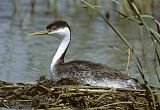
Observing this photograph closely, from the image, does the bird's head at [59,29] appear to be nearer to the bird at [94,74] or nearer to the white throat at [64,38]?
the white throat at [64,38]

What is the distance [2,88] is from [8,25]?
7.51 meters

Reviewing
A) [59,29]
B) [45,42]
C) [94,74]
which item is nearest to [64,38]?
[59,29]

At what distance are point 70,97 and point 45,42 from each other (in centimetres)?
643

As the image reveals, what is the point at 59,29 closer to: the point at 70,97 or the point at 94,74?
the point at 94,74

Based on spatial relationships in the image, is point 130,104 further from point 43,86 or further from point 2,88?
point 2,88

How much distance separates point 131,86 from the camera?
8.36 metres

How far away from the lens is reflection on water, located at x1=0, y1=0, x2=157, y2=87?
10.9m

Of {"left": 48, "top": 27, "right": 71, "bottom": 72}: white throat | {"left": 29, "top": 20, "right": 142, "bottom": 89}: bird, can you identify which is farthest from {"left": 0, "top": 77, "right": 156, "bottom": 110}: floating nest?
{"left": 48, "top": 27, "right": 71, "bottom": 72}: white throat

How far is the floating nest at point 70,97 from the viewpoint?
23.5 ft

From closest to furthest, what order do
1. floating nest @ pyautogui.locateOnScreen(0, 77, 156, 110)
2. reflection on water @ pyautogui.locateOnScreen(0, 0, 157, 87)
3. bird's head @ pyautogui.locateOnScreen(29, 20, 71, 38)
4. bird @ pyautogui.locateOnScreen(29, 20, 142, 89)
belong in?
floating nest @ pyautogui.locateOnScreen(0, 77, 156, 110), bird @ pyautogui.locateOnScreen(29, 20, 142, 89), bird's head @ pyautogui.locateOnScreen(29, 20, 71, 38), reflection on water @ pyautogui.locateOnScreen(0, 0, 157, 87)

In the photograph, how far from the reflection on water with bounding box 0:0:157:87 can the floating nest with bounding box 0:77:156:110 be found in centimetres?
177

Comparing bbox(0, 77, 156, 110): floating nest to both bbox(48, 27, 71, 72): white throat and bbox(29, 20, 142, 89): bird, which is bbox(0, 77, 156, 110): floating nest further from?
bbox(48, 27, 71, 72): white throat

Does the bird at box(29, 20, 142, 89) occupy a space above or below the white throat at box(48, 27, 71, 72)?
below

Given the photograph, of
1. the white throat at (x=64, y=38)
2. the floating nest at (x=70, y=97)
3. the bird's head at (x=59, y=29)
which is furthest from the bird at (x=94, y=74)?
the floating nest at (x=70, y=97)
